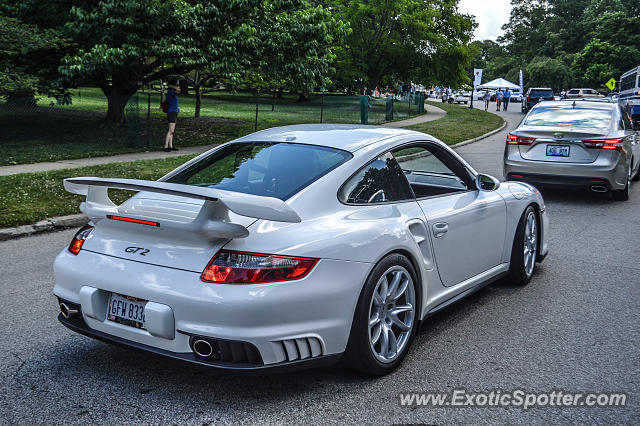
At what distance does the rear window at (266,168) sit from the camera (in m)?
3.91

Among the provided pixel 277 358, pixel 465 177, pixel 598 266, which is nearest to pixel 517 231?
pixel 465 177

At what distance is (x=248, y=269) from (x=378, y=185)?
127cm

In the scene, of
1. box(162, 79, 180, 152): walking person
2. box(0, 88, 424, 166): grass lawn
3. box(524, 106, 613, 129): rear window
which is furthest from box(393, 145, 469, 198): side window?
box(162, 79, 180, 152): walking person

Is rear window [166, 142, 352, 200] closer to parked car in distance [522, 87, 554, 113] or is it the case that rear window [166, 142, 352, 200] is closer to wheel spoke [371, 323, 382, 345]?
wheel spoke [371, 323, 382, 345]

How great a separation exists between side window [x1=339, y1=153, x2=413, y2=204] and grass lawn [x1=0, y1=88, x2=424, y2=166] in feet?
38.5

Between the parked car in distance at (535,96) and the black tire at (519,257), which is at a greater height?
the parked car in distance at (535,96)

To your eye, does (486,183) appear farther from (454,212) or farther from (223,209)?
(223,209)

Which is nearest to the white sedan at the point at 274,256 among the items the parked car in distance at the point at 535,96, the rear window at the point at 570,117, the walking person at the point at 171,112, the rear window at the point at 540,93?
the rear window at the point at 570,117

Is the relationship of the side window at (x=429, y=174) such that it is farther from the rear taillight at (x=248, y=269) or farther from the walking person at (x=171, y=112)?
the walking person at (x=171, y=112)

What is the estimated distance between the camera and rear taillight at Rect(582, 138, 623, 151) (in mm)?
10234

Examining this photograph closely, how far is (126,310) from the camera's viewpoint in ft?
11.4

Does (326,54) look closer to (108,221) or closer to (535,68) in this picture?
(108,221)

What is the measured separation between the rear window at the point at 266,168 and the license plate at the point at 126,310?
934 mm

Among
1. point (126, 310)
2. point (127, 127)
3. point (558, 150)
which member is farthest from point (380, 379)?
point (127, 127)
